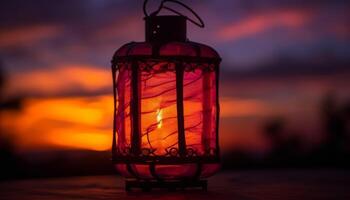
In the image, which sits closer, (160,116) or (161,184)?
(160,116)

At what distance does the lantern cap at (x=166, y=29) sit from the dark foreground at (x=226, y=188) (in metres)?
1.10

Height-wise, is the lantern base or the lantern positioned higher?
the lantern

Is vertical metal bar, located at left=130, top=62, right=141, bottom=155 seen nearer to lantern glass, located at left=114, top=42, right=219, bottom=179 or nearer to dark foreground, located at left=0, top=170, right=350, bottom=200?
lantern glass, located at left=114, top=42, right=219, bottom=179

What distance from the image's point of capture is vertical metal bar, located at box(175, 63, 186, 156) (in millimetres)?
5680

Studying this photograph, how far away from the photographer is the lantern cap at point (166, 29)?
5.88 meters

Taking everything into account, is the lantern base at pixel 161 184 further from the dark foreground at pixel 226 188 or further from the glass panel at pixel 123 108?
the glass panel at pixel 123 108

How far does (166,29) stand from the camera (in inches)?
232

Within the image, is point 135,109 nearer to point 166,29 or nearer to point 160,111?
point 160,111

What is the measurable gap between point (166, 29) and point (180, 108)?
61 cm

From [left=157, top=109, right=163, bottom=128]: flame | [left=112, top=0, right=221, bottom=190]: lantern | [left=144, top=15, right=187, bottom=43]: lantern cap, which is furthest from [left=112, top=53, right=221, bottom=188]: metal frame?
[left=144, top=15, right=187, bottom=43]: lantern cap

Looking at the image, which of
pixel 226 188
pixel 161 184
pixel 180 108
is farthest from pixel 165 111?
pixel 226 188

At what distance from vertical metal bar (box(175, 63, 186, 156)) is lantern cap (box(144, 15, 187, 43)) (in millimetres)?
302

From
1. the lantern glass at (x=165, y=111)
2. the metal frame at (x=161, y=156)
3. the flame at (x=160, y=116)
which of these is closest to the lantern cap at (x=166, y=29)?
the lantern glass at (x=165, y=111)

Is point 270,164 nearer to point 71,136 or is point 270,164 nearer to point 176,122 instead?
point 71,136
